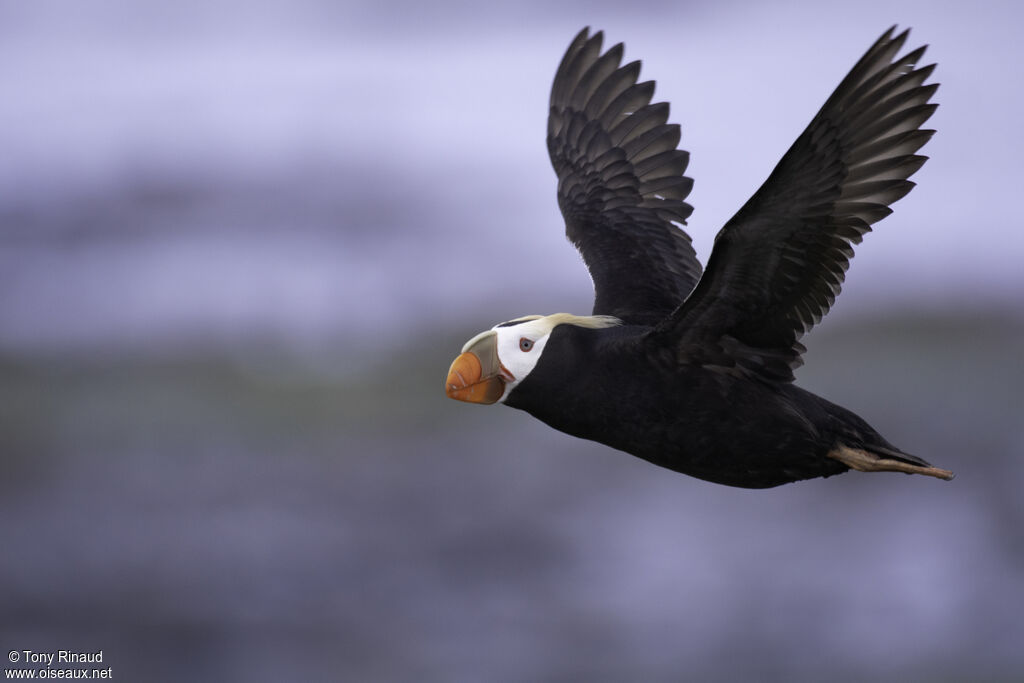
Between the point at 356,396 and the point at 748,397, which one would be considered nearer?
the point at 748,397

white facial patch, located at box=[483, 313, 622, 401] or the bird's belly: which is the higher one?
white facial patch, located at box=[483, 313, 622, 401]

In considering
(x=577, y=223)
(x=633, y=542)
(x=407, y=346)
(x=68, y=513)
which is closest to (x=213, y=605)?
(x=68, y=513)

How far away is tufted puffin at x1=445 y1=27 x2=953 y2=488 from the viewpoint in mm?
3930

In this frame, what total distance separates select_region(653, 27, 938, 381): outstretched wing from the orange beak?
0.53 metres

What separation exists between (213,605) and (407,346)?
453 cm

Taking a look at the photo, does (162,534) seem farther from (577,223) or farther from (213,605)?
(577,223)

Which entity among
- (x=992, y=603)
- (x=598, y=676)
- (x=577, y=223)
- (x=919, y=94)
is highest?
(x=919, y=94)

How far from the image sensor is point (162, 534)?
1905 cm

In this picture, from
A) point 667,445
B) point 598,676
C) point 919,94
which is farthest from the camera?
point 598,676

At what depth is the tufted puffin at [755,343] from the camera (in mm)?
3930
